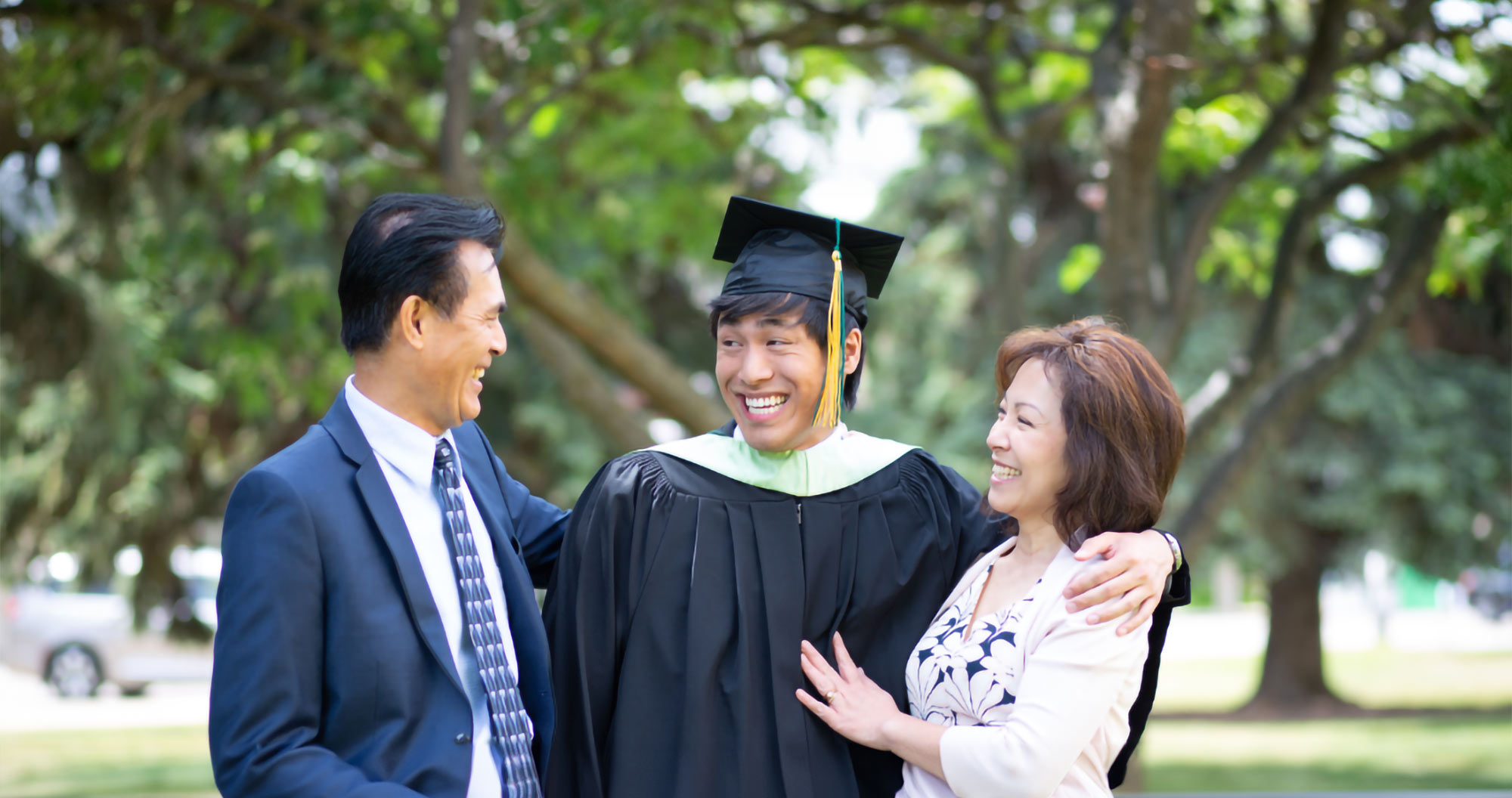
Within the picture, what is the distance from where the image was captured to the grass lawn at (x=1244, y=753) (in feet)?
28.9

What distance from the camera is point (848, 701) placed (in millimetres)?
2188

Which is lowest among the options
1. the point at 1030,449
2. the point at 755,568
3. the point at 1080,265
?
the point at 755,568

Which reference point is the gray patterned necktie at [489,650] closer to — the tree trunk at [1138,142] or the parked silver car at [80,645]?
the tree trunk at [1138,142]

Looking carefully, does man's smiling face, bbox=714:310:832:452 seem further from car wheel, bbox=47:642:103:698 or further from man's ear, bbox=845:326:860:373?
car wheel, bbox=47:642:103:698

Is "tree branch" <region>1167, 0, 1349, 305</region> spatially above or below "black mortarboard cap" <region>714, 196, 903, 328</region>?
above

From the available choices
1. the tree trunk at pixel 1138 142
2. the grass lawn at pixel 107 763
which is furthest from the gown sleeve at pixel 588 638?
the grass lawn at pixel 107 763

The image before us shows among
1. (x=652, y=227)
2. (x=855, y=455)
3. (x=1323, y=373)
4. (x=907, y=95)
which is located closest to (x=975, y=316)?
(x=907, y=95)

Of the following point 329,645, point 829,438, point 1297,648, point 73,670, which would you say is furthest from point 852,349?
point 73,670

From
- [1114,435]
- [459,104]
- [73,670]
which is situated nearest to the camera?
[1114,435]

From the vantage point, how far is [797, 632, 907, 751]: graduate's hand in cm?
215

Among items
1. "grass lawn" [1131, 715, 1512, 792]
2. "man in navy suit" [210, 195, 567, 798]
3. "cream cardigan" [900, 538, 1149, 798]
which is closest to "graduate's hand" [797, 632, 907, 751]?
"cream cardigan" [900, 538, 1149, 798]

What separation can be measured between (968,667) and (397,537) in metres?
0.88

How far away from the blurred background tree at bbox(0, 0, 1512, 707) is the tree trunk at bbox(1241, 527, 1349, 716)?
2760mm

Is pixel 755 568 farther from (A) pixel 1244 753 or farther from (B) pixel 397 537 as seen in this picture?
(A) pixel 1244 753
